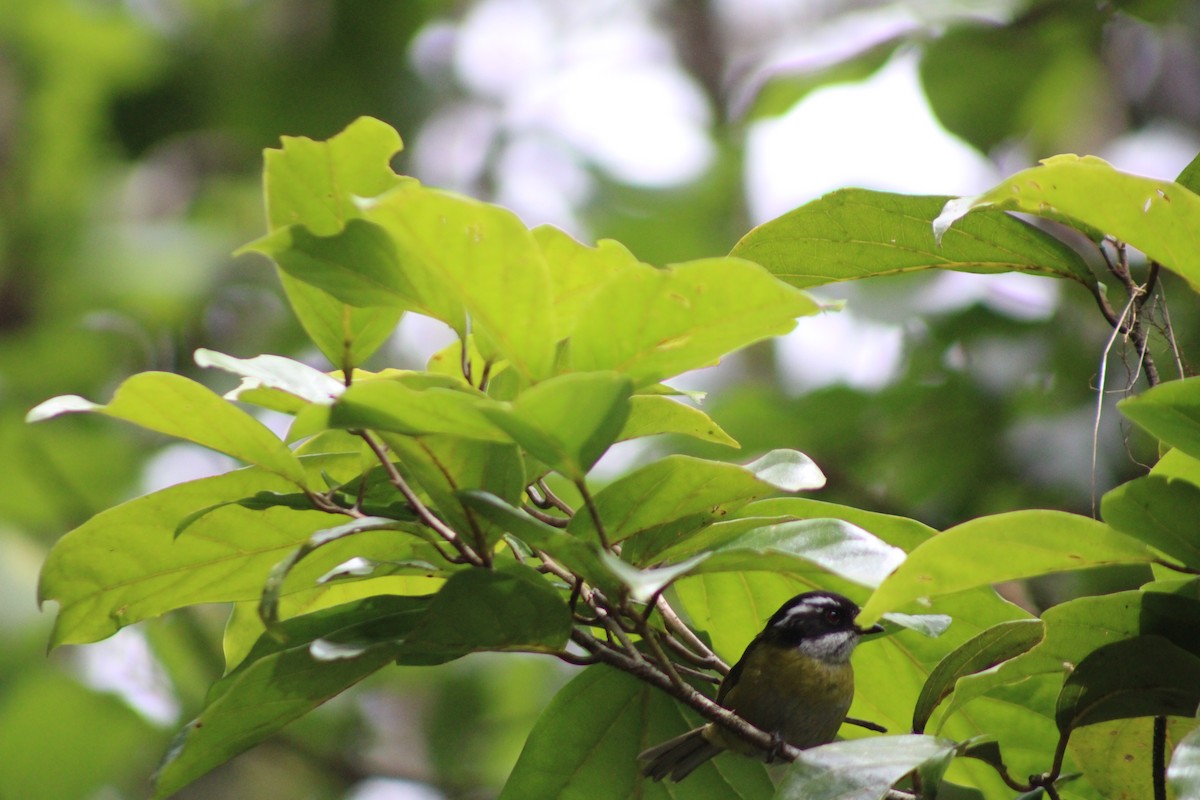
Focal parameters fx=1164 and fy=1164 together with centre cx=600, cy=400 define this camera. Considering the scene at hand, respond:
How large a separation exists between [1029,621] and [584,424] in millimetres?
606

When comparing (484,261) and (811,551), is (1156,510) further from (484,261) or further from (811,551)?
(484,261)

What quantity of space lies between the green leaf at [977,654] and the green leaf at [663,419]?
36cm

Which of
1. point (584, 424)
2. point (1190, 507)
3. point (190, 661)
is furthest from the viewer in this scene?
point (190, 661)

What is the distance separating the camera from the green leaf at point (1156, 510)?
121cm

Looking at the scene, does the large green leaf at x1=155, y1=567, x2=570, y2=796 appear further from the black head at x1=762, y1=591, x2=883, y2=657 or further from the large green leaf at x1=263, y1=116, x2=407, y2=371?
the black head at x1=762, y1=591, x2=883, y2=657

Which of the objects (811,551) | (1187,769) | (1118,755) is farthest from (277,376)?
(1118,755)

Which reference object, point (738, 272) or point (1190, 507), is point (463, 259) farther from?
point (1190, 507)

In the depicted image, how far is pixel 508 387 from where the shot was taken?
1426mm

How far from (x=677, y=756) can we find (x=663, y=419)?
496 mm

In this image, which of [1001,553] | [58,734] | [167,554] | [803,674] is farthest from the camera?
[58,734]

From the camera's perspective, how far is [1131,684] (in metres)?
1.36

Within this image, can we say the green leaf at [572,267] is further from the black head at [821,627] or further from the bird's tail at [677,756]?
the black head at [821,627]

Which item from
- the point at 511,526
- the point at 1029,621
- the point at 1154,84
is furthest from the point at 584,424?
the point at 1154,84

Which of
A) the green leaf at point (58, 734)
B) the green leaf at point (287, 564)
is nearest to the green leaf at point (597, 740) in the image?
the green leaf at point (287, 564)
